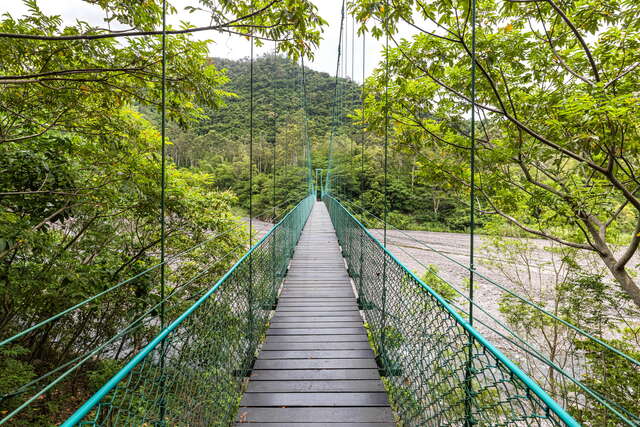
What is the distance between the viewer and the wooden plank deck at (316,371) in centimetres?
181

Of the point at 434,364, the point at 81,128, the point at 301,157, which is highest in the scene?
the point at 301,157

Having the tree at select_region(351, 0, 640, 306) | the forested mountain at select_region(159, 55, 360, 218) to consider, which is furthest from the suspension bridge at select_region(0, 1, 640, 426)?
the forested mountain at select_region(159, 55, 360, 218)

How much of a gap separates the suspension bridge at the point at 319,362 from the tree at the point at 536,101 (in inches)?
55.2

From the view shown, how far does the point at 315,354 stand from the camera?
239 cm

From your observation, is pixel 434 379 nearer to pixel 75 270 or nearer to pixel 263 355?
pixel 263 355

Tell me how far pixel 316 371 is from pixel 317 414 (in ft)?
1.27

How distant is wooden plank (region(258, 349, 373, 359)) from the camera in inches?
92.6

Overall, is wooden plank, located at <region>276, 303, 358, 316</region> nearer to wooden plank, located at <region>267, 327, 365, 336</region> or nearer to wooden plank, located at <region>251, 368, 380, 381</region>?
wooden plank, located at <region>267, 327, 365, 336</region>

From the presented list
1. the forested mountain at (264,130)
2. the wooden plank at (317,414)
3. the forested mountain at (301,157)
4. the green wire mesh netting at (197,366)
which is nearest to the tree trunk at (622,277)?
the wooden plank at (317,414)

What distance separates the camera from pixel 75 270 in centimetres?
286

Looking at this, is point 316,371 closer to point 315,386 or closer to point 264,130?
point 315,386

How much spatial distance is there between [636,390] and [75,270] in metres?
7.07

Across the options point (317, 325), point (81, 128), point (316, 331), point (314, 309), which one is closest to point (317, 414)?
point (316, 331)

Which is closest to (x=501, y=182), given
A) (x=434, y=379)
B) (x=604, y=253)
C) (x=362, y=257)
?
(x=604, y=253)
